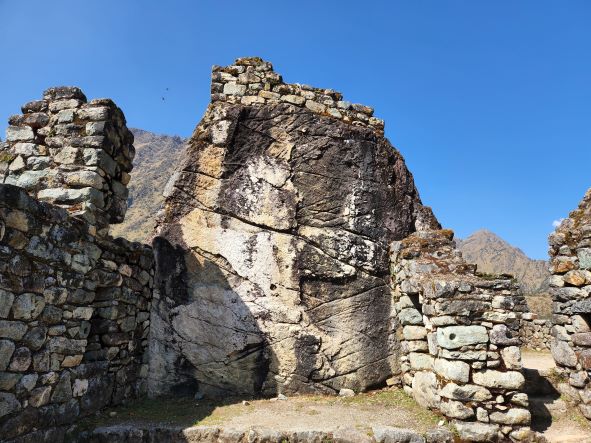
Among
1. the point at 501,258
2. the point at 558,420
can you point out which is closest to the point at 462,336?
the point at 558,420

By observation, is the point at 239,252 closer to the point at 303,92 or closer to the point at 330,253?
the point at 330,253

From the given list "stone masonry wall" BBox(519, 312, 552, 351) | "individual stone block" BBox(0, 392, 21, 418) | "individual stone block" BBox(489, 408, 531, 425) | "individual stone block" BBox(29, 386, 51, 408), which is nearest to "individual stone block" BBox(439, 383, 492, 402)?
"individual stone block" BBox(489, 408, 531, 425)

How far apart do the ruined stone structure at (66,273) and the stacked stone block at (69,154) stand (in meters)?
0.02

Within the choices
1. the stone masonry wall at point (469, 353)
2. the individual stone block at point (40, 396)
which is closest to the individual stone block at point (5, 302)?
the individual stone block at point (40, 396)

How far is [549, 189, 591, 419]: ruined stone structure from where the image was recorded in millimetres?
6613

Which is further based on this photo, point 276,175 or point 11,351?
point 276,175

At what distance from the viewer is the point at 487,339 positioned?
228 inches

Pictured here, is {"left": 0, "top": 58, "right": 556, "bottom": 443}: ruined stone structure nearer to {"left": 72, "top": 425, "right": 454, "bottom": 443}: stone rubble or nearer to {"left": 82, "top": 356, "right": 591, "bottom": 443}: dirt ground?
{"left": 72, "top": 425, "right": 454, "bottom": 443}: stone rubble

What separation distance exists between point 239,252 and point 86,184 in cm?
293

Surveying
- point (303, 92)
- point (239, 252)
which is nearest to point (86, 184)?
point (239, 252)

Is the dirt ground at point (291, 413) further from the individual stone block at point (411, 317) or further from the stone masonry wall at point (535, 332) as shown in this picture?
the stone masonry wall at point (535, 332)

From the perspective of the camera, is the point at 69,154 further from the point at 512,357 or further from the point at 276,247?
the point at 512,357

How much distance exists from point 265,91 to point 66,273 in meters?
5.57

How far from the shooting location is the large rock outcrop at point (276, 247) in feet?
24.0
